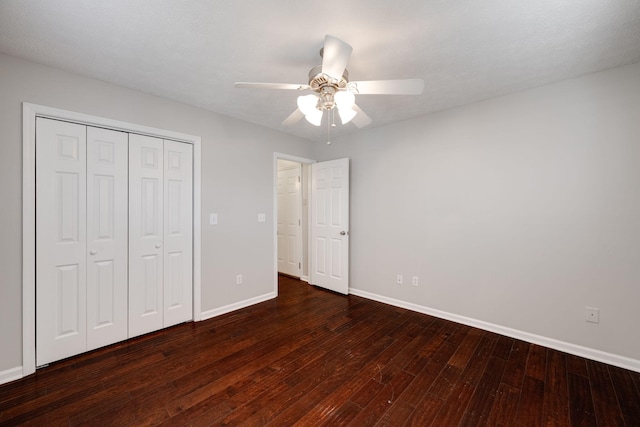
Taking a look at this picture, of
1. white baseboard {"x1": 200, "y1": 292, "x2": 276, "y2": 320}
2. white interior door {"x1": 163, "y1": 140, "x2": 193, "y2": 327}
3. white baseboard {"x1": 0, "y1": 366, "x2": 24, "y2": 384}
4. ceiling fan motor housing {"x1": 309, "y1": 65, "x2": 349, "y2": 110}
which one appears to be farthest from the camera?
white baseboard {"x1": 200, "y1": 292, "x2": 276, "y2": 320}

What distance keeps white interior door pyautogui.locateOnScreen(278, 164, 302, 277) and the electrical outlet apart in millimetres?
3561

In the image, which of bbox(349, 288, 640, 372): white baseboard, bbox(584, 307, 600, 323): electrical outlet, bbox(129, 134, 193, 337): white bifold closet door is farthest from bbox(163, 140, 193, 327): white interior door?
bbox(584, 307, 600, 323): electrical outlet

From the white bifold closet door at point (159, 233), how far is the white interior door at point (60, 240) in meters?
0.36

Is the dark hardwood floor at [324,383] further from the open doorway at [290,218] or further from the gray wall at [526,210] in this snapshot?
the open doorway at [290,218]

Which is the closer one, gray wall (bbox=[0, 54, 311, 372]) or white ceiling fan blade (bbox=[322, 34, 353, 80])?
white ceiling fan blade (bbox=[322, 34, 353, 80])

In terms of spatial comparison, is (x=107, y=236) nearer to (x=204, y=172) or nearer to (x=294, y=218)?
(x=204, y=172)

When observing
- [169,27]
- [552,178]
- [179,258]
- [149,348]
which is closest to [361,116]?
[169,27]

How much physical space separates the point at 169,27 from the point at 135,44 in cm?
37

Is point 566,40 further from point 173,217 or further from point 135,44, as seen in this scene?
point 173,217

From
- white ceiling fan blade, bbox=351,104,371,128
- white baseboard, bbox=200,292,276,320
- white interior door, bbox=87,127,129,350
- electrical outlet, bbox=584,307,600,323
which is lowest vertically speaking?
white baseboard, bbox=200,292,276,320

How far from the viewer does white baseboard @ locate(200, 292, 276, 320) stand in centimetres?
304

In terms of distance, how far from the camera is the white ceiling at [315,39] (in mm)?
1507

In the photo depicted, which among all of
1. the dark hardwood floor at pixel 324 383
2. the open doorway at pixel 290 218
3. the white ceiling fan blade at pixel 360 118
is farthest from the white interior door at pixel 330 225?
the white ceiling fan blade at pixel 360 118

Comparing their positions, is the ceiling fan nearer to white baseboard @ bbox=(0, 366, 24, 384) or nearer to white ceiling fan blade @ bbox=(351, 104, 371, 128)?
white ceiling fan blade @ bbox=(351, 104, 371, 128)
